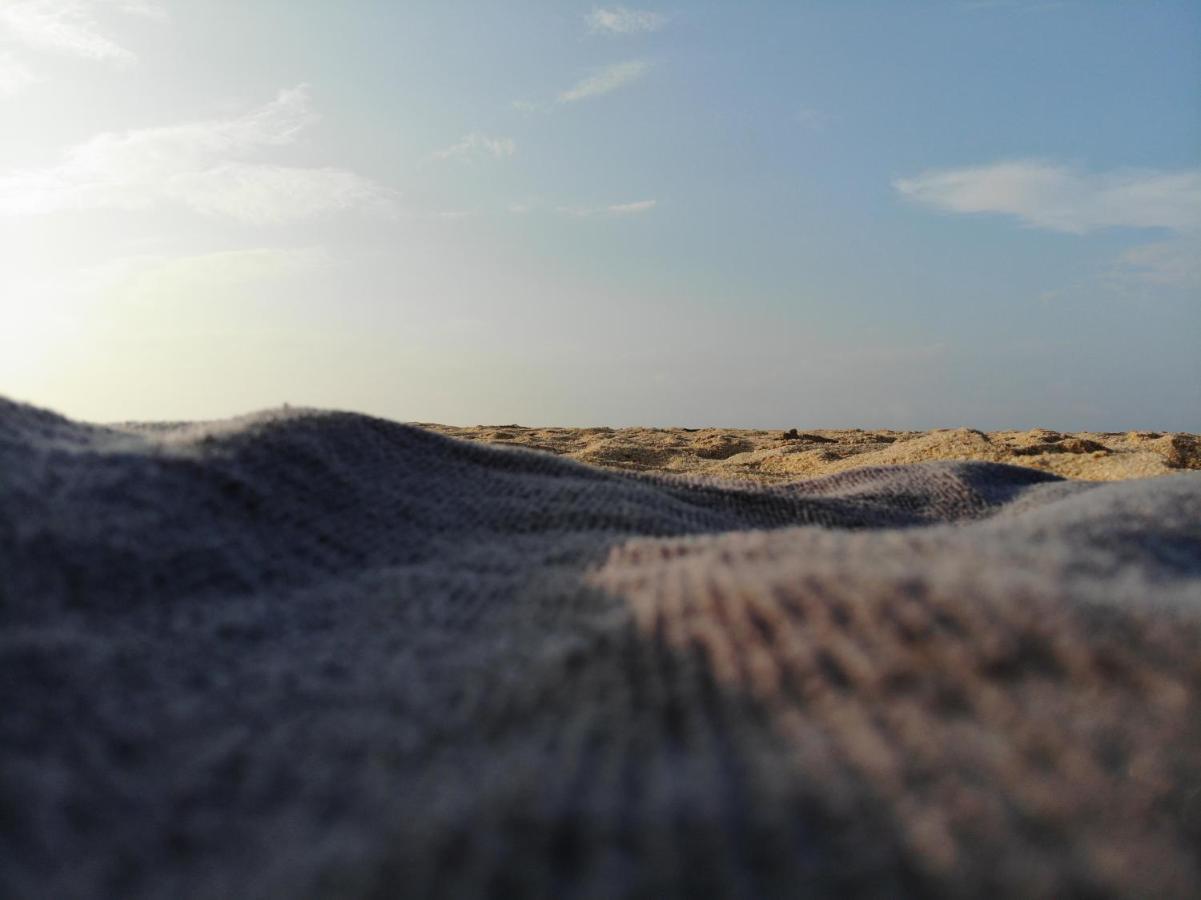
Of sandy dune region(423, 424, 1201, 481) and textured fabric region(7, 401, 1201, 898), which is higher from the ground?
sandy dune region(423, 424, 1201, 481)

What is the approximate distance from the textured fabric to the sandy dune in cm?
173

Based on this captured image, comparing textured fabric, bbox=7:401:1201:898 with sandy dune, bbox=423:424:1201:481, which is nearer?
textured fabric, bbox=7:401:1201:898

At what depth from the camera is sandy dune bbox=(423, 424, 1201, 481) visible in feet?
8.99

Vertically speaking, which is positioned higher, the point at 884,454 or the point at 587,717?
the point at 884,454

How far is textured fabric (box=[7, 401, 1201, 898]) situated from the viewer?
1.35 ft

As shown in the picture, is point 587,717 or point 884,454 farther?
point 884,454

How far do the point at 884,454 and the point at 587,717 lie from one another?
281cm

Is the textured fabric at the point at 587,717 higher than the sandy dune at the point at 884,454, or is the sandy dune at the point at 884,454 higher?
the sandy dune at the point at 884,454

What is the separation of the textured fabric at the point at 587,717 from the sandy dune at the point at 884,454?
5.68ft

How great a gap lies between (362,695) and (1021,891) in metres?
0.47

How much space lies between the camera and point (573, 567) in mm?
1017

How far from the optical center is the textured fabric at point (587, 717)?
1.35 feet

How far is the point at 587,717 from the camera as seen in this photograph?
1.80ft

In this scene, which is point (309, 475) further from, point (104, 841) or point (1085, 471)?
point (1085, 471)
